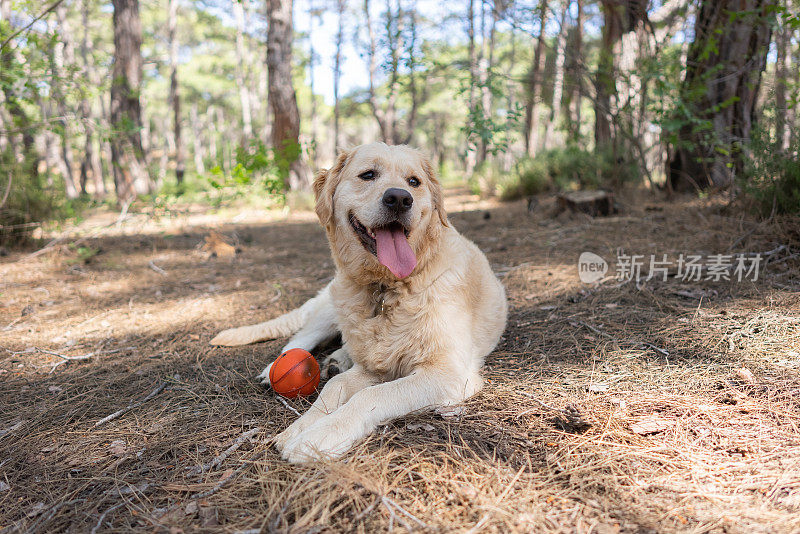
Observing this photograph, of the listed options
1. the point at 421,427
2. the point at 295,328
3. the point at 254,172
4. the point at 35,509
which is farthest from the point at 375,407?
the point at 254,172

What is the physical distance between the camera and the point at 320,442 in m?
2.02

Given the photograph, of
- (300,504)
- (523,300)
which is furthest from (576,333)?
(300,504)

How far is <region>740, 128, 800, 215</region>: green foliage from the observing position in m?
4.40

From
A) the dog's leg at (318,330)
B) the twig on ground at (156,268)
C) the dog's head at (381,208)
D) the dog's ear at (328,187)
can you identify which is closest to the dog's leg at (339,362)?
the dog's leg at (318,330)

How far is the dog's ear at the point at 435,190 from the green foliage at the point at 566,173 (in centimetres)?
650

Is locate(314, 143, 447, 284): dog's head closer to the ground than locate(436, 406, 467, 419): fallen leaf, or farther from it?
farther from it

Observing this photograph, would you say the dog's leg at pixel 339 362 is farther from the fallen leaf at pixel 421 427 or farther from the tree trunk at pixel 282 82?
the tree trunk at pixel 282 82

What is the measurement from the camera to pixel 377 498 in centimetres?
167

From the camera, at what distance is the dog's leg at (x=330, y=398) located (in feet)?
7.09

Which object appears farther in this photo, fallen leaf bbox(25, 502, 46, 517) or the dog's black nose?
the dog's black nose

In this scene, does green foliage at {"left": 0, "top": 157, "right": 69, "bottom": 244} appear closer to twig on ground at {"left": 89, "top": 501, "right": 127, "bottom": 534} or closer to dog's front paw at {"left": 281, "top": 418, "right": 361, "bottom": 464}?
twig on ground at {"left": 89, "top": 501, "right": 127, "bottom": 534}

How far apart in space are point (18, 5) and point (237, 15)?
21.3 m

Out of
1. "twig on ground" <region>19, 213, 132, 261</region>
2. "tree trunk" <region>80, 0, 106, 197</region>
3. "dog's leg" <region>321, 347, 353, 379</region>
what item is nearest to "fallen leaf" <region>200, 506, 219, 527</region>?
"dog's leg" <region>321, 347, 353, 379</region>

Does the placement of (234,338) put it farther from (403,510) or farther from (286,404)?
(403,510)
